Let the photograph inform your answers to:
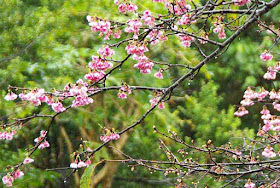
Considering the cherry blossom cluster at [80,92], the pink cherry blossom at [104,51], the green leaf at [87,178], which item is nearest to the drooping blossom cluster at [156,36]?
the pink cherry blossom at [104,51]

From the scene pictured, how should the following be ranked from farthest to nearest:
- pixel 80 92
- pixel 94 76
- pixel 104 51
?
1. pixel 104 51
2. pixel 94 76
3. pixel 80 92

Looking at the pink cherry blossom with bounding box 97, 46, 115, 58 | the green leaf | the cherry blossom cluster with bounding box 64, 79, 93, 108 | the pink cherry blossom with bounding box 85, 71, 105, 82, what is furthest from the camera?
the green leaf

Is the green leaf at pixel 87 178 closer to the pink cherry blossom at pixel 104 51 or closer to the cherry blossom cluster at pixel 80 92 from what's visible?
the cherry blossom cluster at pixel 80 92

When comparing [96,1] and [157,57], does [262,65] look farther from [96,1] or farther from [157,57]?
[96,1]

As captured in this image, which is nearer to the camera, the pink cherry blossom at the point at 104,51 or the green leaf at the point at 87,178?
the pink cherry blossom at the point at 104,51

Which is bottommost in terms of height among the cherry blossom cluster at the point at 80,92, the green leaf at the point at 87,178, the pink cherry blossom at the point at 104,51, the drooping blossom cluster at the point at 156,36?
the green leaf at the point at 87,178

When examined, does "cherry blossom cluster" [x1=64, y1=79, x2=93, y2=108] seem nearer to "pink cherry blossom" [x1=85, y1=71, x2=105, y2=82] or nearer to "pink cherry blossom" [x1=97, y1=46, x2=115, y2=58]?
"pink cherry blossom" [x1=85, y1=71, x2=105, y2=82]

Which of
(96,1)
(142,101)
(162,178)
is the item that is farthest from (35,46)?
(162,178)

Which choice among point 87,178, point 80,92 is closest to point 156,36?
point 80,92

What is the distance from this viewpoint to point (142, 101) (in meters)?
4.51

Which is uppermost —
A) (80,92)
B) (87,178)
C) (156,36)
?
(156,36)

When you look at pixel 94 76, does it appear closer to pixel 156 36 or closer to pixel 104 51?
pixel 104 51

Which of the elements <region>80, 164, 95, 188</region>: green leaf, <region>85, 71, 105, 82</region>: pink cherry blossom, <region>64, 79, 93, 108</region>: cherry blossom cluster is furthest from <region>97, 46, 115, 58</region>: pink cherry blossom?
<region>80, 164, 95, 188</region>: green leaf

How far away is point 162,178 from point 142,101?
1.15 metres
